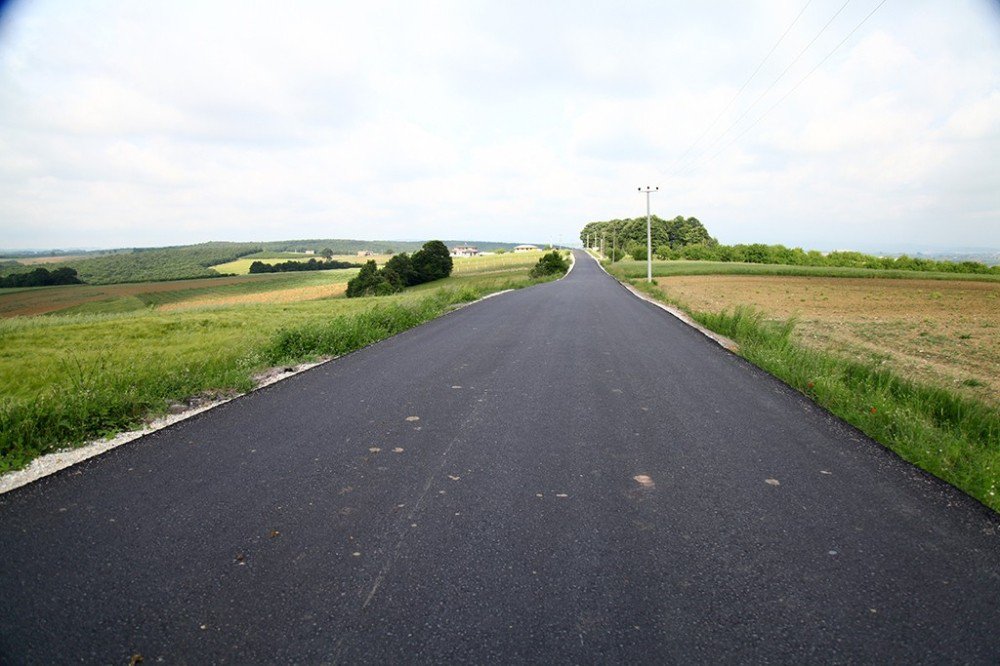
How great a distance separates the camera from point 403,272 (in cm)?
6888

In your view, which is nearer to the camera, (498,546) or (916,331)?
(498,546)

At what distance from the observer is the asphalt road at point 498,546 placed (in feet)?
7.55

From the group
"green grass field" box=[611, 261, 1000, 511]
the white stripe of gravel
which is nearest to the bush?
"green grass field" box=[611, 261, 1000, 511]

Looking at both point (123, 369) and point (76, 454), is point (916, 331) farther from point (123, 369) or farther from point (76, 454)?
point (123, 369)

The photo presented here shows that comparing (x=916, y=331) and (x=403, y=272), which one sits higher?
(x=403, y=272)

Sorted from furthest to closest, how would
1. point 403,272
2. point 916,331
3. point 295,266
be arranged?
point 295,266, point 403,272, point 916,331

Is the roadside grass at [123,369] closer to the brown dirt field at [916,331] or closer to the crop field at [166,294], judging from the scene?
the brown dirt field at [916,331]

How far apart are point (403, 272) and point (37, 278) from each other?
38.3m

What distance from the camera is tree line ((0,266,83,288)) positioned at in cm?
4516

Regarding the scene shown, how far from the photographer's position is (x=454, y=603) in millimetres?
2535

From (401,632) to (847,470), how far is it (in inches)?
162

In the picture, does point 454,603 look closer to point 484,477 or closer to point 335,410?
point 484,477

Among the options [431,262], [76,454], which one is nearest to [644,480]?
[76,454]

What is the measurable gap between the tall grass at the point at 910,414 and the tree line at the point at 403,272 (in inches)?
1926
